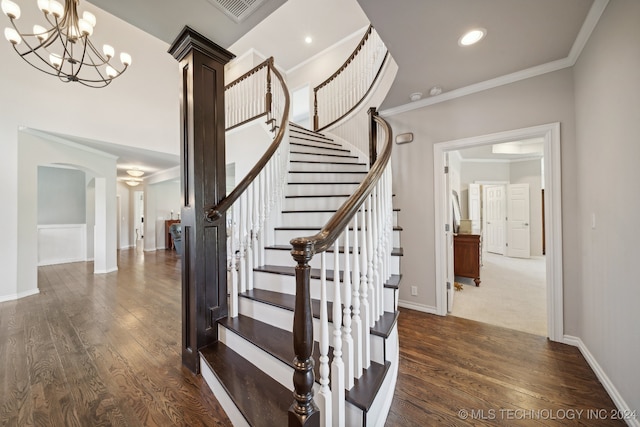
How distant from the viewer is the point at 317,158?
3.43m

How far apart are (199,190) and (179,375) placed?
4.38 feet

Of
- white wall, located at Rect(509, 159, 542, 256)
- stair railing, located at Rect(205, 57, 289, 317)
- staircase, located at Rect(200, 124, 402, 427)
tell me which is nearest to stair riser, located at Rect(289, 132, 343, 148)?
stair railing, located at Rect(205, 57, 289, 317)

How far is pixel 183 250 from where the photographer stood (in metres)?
1.82

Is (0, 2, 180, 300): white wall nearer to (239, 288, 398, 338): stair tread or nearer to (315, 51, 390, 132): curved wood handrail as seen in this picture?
(315, 51, 390, 132): curved wood handrail

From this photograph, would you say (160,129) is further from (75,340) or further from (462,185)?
(462,185)

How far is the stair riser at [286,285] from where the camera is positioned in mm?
1665

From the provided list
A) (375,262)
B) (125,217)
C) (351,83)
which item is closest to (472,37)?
(375,262)

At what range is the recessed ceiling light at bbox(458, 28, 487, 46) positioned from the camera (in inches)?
66.5

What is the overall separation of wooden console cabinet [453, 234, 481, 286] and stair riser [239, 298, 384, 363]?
320 cm

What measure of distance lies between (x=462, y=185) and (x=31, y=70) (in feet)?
30.2

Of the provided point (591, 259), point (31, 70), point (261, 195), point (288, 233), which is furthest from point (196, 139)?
point (31, 70)

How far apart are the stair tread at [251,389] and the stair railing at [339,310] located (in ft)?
0.93

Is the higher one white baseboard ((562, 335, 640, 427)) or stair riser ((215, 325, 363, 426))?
stair riser ((215, 325, 363, 426))

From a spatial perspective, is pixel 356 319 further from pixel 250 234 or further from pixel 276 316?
pixel 250 234
